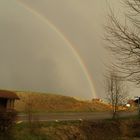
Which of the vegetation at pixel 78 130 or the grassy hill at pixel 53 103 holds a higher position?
the grassy hill at pixel 53 103

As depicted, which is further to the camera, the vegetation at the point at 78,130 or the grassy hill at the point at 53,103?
the grassy hill at the point at 53,103

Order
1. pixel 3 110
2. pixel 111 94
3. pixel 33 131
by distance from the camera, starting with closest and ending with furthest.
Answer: pixel 3 110
pixel 33 131
pixel 111 94

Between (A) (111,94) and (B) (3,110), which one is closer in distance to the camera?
(B) (3,110)

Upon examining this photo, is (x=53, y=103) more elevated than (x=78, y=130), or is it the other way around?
(x=53, y=103)

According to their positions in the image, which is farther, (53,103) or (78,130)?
(53,103)

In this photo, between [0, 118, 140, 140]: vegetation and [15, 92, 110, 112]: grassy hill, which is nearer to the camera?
[0, 118, 140, 140]: vegetation

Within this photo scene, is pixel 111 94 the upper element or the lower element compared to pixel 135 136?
upper

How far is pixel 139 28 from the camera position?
37.2 feet

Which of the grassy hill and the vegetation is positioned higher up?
the grassy hill

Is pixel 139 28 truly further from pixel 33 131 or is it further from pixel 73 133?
pixel 73 133

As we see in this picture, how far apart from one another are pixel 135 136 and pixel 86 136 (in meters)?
5.33

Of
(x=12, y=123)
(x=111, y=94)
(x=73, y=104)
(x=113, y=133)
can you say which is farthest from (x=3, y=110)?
(x=73, y=104)

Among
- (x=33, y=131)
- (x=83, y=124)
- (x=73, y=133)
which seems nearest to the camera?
(x=33, y=131)

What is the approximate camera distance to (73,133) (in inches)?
1133
